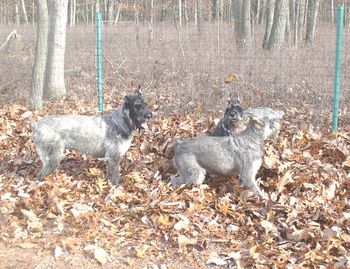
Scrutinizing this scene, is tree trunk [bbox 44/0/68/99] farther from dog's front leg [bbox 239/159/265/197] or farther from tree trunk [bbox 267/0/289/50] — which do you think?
dog's front leg [bbox 239/159/265/197]

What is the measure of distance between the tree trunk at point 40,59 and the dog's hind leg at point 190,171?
223 inches

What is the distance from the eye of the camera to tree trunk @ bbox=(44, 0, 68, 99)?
12.0m

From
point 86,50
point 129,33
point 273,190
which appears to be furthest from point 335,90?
point 86,50

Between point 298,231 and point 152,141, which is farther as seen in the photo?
point 152,141

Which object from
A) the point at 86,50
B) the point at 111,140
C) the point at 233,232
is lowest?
the point at 233,232

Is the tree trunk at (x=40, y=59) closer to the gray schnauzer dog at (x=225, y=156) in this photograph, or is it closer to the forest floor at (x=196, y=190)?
the forest floor at (x=196, y=190)

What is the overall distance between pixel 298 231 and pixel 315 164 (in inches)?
81.1

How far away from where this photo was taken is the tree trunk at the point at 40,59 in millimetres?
11265

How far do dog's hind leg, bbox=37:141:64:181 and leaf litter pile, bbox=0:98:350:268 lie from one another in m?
0.15

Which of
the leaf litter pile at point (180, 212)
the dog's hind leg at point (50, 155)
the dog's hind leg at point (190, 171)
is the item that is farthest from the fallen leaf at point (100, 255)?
the dog's hind leg at point (50, 155)

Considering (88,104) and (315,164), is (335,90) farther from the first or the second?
(88,104)

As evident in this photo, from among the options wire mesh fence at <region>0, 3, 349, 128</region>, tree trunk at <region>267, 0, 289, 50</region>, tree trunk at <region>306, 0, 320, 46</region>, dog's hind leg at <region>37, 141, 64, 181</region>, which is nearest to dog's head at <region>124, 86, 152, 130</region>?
dog's hind leg at <region>37, 141, 64, 181</region>

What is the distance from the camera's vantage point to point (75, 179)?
7355mm

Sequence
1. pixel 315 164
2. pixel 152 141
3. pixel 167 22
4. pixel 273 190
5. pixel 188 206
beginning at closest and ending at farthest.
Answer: pixel 188 206 < pixel 273 190 < pixel 315 164 < pixel 152 141 < pixel 167 22
